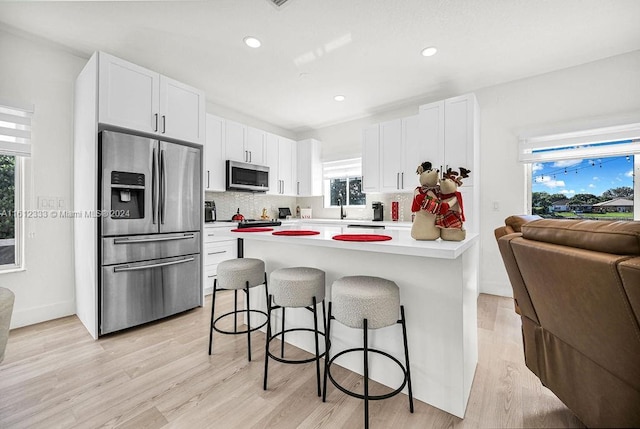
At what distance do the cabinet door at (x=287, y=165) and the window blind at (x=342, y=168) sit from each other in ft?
1.95

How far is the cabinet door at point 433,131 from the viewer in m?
3.50

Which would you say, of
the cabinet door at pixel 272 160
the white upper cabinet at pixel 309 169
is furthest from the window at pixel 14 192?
the white upper cabinet at pixel 309 169

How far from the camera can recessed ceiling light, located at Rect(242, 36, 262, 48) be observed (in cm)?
261

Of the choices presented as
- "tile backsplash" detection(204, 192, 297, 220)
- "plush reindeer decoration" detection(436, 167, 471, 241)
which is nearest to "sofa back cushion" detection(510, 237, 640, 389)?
"plush reindeer decoration" detection(436, 167, 471, 241)

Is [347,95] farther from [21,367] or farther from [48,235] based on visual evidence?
[21,367]

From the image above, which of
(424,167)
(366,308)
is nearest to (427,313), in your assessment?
(366,308)

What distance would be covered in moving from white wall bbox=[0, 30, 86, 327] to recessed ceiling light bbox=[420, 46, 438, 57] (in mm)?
3480

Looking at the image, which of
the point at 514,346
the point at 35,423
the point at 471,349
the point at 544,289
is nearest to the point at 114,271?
the point at 35,423

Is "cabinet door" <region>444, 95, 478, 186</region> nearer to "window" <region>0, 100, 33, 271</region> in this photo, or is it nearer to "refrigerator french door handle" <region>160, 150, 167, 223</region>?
"refrigerator french door handle" <region>160, 150, 167, 223</region>

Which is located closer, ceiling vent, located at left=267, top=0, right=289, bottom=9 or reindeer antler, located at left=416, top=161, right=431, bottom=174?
A: reindeer antler, located at left=416, top=161, right=431, bottom=174

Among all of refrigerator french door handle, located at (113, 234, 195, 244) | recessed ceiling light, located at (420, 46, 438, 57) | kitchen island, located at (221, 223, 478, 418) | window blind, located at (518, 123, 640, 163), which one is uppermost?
recessed ceiling light, located at (420, 46, 438, 57)

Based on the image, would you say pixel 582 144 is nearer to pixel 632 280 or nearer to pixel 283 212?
pixel 632 280

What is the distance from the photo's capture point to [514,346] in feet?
7.13

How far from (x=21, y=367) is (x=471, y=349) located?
2964 millimetres
